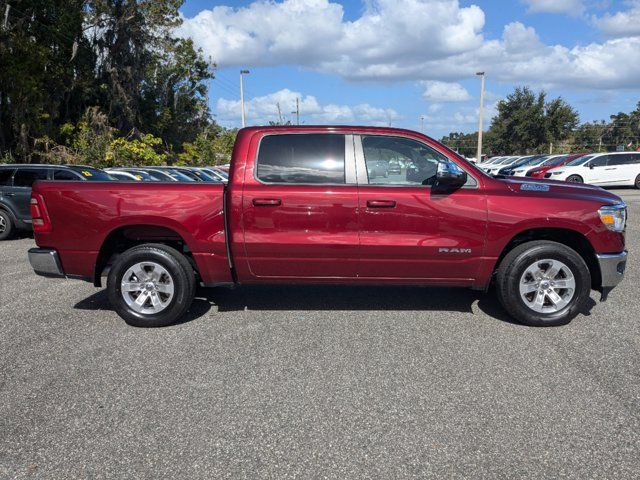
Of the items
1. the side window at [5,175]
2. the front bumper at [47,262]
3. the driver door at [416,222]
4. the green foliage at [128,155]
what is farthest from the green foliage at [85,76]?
the driver door at [416,222]

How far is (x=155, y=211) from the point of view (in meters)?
A: 4.72

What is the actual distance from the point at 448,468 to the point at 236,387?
1.60 meters

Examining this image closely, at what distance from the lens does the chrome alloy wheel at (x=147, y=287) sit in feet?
16.1

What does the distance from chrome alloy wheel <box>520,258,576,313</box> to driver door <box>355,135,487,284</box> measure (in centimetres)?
52

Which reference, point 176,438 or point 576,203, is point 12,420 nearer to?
point 176,438

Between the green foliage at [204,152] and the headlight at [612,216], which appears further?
the green foliage at [204,152]

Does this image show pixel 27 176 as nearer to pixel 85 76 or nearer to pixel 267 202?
pixel 267 202

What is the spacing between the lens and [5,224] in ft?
34.6

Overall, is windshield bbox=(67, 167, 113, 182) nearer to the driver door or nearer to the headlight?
the driver door

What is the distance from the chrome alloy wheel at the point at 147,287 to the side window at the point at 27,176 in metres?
7.16

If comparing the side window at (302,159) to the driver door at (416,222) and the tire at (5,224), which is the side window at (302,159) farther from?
the tire at (5,224)

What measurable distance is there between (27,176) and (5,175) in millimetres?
478

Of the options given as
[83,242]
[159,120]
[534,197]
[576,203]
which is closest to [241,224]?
[83,242]

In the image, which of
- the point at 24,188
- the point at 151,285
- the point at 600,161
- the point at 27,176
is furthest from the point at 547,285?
the point at 600,161
